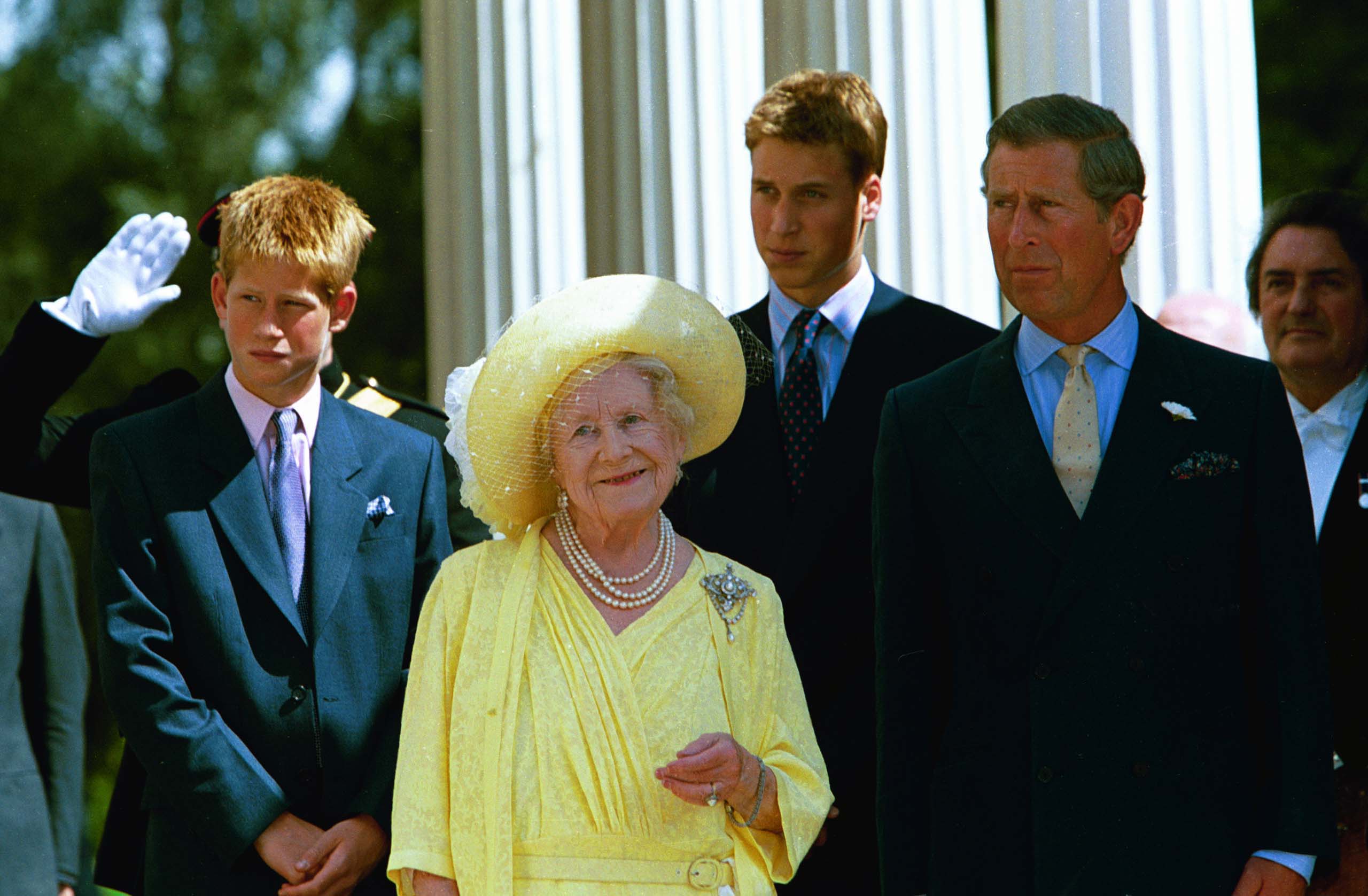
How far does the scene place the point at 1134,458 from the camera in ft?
9.68

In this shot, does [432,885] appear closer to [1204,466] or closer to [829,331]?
[1204,466]

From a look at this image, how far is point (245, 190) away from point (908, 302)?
154cm

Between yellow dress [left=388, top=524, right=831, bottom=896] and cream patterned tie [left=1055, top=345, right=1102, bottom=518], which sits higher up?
cream patterned tie [left=1055, top=345, right=1102, bottom=518]

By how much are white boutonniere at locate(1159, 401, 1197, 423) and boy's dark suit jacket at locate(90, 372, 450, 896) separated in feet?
5.27

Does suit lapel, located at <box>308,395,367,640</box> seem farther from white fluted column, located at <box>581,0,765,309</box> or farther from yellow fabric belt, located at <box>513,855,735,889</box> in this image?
white fluted column, located at <box>581,0,765,309</box>

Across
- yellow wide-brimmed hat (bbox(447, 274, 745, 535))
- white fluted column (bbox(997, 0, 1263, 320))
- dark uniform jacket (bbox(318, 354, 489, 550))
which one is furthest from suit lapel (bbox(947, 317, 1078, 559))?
dark uniform jacket (bbox(318, 354, 489, 550))

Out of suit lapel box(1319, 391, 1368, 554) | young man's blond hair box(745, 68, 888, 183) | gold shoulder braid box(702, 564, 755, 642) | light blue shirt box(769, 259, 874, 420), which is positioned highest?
young man's blond hair box(745, 68, 888, 183)

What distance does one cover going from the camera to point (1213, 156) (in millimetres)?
4336

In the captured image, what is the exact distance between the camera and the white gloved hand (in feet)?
13.8

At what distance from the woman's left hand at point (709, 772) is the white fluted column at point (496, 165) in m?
3.34

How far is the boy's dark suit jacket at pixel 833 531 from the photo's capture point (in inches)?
134

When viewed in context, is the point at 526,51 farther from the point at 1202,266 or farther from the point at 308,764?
the point at 308,764

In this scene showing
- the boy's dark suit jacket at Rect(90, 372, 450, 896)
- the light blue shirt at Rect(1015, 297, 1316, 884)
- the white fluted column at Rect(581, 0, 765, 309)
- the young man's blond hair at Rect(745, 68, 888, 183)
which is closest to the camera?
the light blue shirt at Rect(1015, 297, 1316, 884)

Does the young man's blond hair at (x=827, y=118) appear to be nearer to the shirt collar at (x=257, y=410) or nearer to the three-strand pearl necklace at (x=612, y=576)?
Answer: the shirt collar at (x=257, y=410)
